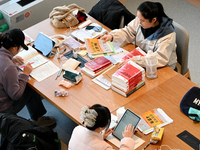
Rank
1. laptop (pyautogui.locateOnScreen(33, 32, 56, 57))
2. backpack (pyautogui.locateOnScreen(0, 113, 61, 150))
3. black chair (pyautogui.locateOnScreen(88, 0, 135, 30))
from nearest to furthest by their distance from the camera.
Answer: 1. backpack (pyautogui.locateOnScreen(0, 113, 61, 150))
2. laptop (pyautogui.locateOnScreen(33, 32, 56, 57))
3. black chair (pyautogui.locateOnScreen(88, 0, 135, 30))


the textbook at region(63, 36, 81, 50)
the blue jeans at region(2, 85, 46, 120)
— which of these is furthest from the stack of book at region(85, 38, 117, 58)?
the blue jeans at region(2, 85, 46, 120)

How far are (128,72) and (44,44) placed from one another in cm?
101

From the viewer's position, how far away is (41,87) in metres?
2.81

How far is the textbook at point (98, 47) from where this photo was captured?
306 centimetres

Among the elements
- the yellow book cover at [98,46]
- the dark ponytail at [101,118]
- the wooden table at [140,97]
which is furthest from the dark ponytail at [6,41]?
the dark ponytail at [101,118]

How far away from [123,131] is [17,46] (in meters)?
1.25

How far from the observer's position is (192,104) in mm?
2434

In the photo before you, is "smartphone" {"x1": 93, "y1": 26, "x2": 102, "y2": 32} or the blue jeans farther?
"smartphone" {"x1": 93, "y1": 26, "x2": 102, "y2": 32}

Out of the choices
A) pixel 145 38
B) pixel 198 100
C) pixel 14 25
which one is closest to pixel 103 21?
pixel 145 38

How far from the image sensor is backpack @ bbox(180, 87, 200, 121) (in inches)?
93.4

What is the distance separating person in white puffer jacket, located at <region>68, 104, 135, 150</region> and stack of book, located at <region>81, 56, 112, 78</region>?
75 cm

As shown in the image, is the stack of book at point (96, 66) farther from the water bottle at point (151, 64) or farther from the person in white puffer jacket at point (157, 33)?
the water bottle at point (151, 64)

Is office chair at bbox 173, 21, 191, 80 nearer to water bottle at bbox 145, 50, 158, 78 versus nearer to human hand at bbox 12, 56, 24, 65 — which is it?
water bottle at bbox 145, 50, 158, 78

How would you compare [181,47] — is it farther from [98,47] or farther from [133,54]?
[98,47]
